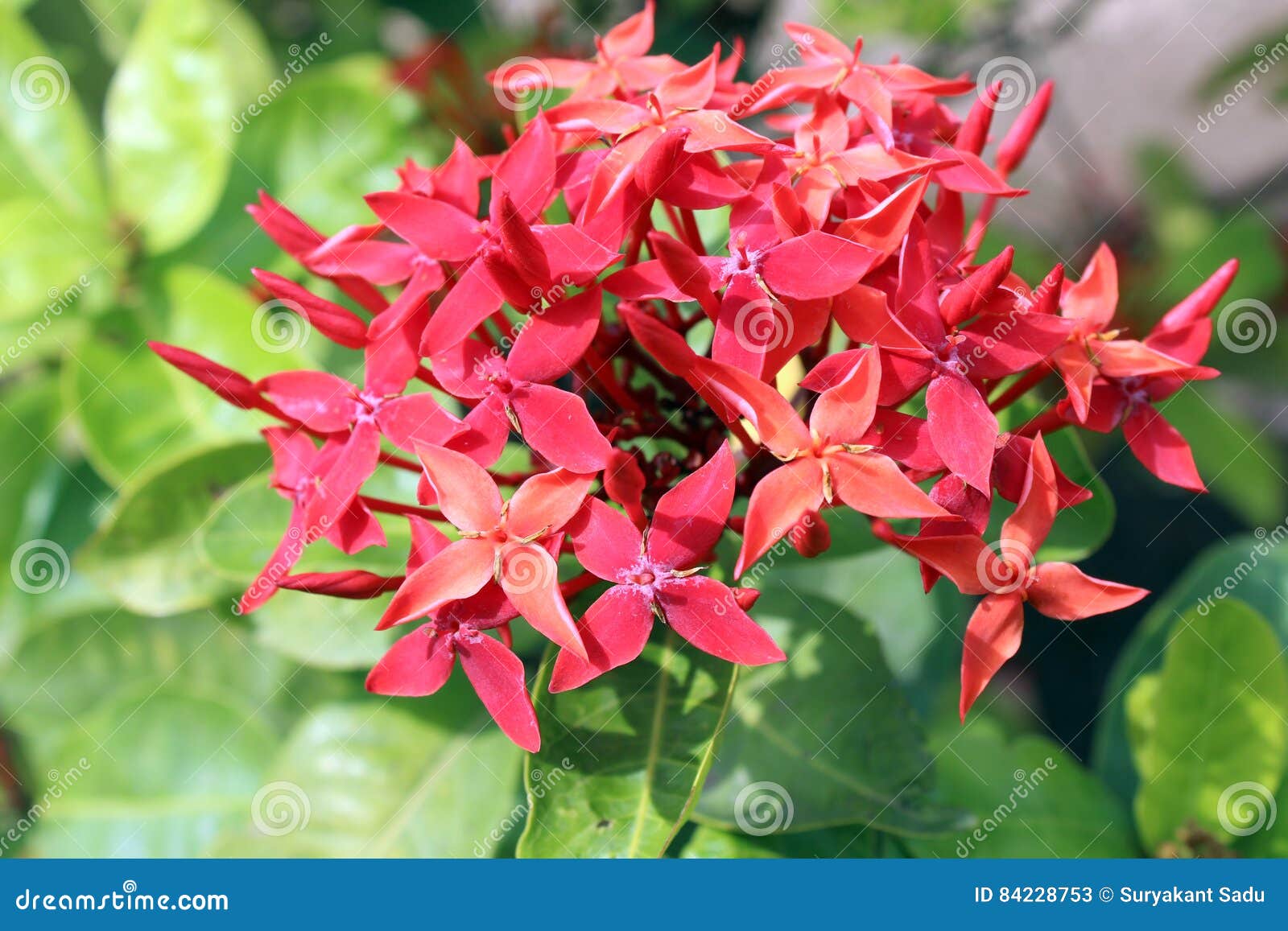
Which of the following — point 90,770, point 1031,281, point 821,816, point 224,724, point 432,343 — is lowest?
point 90,770

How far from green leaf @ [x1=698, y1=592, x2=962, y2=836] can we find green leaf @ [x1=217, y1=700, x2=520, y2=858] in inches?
10.4

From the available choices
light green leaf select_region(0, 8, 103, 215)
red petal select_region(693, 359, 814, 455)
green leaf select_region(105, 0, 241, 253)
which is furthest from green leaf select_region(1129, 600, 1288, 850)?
A: light green leaf select_region(0, 8, 103, 215)

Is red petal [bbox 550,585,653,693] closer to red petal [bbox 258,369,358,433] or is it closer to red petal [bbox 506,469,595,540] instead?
red petal [bbox 506,469,595,540]

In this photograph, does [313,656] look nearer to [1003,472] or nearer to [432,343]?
[432,343]

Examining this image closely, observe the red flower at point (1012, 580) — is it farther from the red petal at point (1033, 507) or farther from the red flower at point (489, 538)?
the red flower at point (489, 538)

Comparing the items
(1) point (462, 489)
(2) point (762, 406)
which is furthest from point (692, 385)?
(1) point (462, 489)

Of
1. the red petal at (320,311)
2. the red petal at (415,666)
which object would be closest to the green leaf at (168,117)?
the red petal at (320,311)

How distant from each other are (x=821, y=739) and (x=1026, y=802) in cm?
39

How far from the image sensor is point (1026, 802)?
4.20ft

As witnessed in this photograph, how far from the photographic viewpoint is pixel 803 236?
0.73 meters

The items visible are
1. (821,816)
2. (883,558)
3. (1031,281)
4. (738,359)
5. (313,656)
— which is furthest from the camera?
(1031,281)

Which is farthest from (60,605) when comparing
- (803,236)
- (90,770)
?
(803,236)

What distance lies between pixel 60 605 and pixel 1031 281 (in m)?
1.75

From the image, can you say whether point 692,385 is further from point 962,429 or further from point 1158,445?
point 1158,445
